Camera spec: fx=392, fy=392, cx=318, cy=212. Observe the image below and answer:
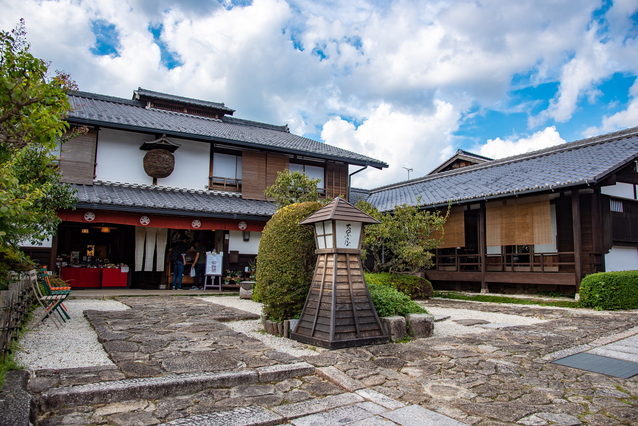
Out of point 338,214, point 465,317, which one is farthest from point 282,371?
point 465,317

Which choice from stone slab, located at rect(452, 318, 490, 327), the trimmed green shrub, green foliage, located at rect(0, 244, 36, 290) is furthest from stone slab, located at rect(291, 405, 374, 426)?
the trimmed green shrub

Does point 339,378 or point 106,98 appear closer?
point 339,378

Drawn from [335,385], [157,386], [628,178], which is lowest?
[335,385]

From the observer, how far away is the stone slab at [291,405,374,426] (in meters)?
3.26

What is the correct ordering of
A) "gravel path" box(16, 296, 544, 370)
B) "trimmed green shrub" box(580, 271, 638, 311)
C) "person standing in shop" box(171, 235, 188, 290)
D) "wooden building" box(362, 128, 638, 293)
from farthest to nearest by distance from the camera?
1. "person standing in shop" box(171, 235, 188, 290)
2. "wooden building" box(362, 128, 638, 293)
3. "trimmed green shrub" box(580, 271, 638, 311)
4. "gravel path" box(16, 296, 544, 370)

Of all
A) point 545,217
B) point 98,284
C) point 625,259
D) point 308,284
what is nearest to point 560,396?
point 308,284

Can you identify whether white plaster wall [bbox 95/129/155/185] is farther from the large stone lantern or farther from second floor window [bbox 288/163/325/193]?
the large stone lantern

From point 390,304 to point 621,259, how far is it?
10651mm

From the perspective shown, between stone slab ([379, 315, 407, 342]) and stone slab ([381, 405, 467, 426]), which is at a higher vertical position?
stone slab ([379, 315, 407, 342])

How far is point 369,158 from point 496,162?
19.6ft

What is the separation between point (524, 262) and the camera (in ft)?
48.7

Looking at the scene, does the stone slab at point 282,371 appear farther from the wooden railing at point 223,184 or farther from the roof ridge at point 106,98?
the roof ridge at point 106,98

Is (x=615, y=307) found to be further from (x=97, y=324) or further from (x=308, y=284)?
(x=97, y=324)

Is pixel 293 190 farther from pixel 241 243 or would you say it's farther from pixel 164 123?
pixel 164 123
